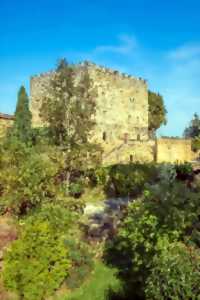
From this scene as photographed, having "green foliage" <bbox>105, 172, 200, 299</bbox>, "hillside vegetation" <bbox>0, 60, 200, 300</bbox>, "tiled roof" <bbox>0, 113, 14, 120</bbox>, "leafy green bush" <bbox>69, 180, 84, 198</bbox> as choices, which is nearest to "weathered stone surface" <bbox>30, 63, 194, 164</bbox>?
"tiled roof" <bbox>0, 113, 14, 120</bbox>

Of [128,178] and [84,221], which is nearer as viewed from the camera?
[84,221]

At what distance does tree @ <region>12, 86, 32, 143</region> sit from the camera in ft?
85.4

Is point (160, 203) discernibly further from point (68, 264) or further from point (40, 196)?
point (40, 196)

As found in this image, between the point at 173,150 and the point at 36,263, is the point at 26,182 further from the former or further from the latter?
the point at 173,150

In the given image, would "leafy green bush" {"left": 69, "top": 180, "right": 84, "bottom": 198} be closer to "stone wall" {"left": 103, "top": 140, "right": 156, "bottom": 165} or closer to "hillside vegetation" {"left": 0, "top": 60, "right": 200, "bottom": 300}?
"hillside vegetation" {"left": 0, "top": 60, "right": 200, "bottom": 300}

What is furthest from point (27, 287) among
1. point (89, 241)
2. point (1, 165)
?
point (1, 165)

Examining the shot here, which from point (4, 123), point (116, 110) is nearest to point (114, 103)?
point (116, 110)

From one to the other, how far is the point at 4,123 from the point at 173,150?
1117cm

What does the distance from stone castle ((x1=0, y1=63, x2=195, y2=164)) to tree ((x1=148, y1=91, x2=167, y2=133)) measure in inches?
387

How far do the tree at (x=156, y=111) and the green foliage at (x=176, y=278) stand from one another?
34629 mm

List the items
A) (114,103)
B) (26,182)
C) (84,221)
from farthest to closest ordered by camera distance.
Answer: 1. (114,103)
2. (26,182)
3. (84,221)

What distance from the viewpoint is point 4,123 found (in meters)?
28.0

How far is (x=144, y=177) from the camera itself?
21234mm

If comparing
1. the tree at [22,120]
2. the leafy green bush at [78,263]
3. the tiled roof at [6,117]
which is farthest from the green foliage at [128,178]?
the tiled roof at [6,117]
